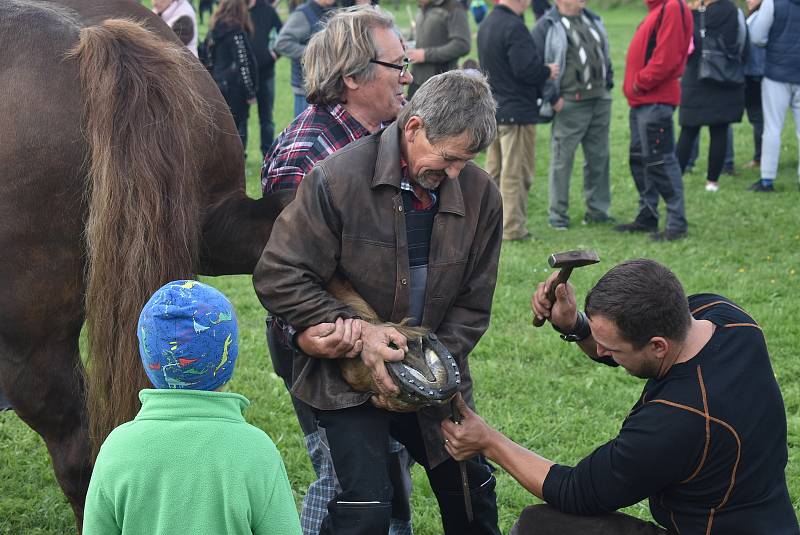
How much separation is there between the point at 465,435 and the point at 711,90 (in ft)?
24.2

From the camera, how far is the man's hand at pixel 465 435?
297 cm

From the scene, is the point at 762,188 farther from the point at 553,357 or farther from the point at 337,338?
the point at 337,338

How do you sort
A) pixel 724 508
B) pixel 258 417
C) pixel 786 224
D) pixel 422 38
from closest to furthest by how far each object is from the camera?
pixel 724 508 < pixel 258 417 < pixel 786 224 < pixel 422 38

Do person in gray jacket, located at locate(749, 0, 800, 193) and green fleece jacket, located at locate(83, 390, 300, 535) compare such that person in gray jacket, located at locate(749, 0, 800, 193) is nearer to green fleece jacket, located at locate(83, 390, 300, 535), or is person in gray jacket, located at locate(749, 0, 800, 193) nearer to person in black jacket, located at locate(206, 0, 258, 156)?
person in black jacket, located at locate(206, 0, 258, 156)

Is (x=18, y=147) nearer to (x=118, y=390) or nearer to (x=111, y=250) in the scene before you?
(x=111, y=250)

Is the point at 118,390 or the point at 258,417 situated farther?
the point at 258,417

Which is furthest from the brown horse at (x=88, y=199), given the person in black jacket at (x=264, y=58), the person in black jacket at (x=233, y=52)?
the person in black jacket at (x=264, y=58)

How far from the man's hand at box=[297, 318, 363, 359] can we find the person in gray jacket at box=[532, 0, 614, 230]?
607 cm

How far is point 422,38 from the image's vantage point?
30.7 feet

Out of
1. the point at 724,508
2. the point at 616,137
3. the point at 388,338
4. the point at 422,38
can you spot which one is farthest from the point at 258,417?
the point at 616,137

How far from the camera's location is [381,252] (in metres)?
2.95

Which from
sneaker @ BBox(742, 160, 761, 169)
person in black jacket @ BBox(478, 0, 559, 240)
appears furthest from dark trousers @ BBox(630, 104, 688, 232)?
sneaker @ BBox(742, 160, 761, 169)

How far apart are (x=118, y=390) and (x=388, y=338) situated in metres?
0.87

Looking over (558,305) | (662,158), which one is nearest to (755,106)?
(662,158)
